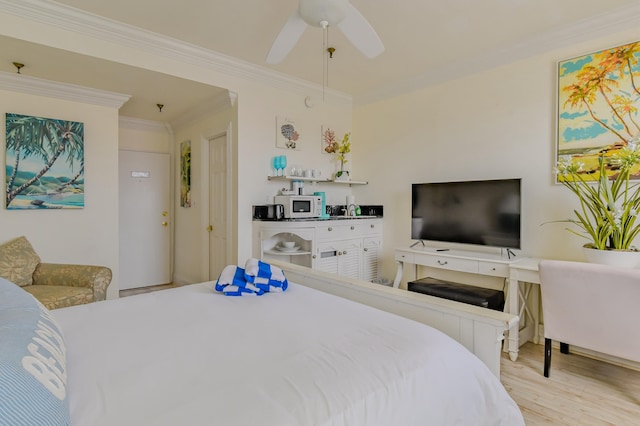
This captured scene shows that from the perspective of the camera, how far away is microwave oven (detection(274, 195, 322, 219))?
349 centimetres

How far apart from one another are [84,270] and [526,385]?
3429 mm

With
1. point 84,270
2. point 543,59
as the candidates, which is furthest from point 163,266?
point 543,59

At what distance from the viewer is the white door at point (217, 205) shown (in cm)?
384

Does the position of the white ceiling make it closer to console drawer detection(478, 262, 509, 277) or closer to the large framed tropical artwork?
the large framed tropical artwork

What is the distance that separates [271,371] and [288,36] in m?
1.90

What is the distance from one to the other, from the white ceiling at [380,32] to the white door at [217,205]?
0.72 metres

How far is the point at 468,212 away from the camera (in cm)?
317

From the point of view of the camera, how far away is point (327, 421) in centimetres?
76

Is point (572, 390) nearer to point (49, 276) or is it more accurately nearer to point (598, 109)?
point (598, 109)

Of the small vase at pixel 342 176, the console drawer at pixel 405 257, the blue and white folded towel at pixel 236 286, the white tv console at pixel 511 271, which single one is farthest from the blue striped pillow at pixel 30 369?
the small vase at pixel 342 176

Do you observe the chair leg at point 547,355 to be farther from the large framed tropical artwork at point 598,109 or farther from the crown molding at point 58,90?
the crown molding at point 58,90

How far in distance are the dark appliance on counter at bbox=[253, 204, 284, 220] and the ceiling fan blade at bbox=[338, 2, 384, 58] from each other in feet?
6.17

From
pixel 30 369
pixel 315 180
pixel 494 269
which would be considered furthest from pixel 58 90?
pixel 494 269

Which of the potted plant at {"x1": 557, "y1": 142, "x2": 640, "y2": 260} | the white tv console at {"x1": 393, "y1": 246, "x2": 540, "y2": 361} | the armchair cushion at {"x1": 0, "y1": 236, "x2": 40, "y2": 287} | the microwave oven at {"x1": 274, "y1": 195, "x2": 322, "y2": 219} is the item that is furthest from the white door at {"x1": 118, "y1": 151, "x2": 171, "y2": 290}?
the potted plant at {"x1": 557, "y1": 142, "x2": 640, "y2": 260}
